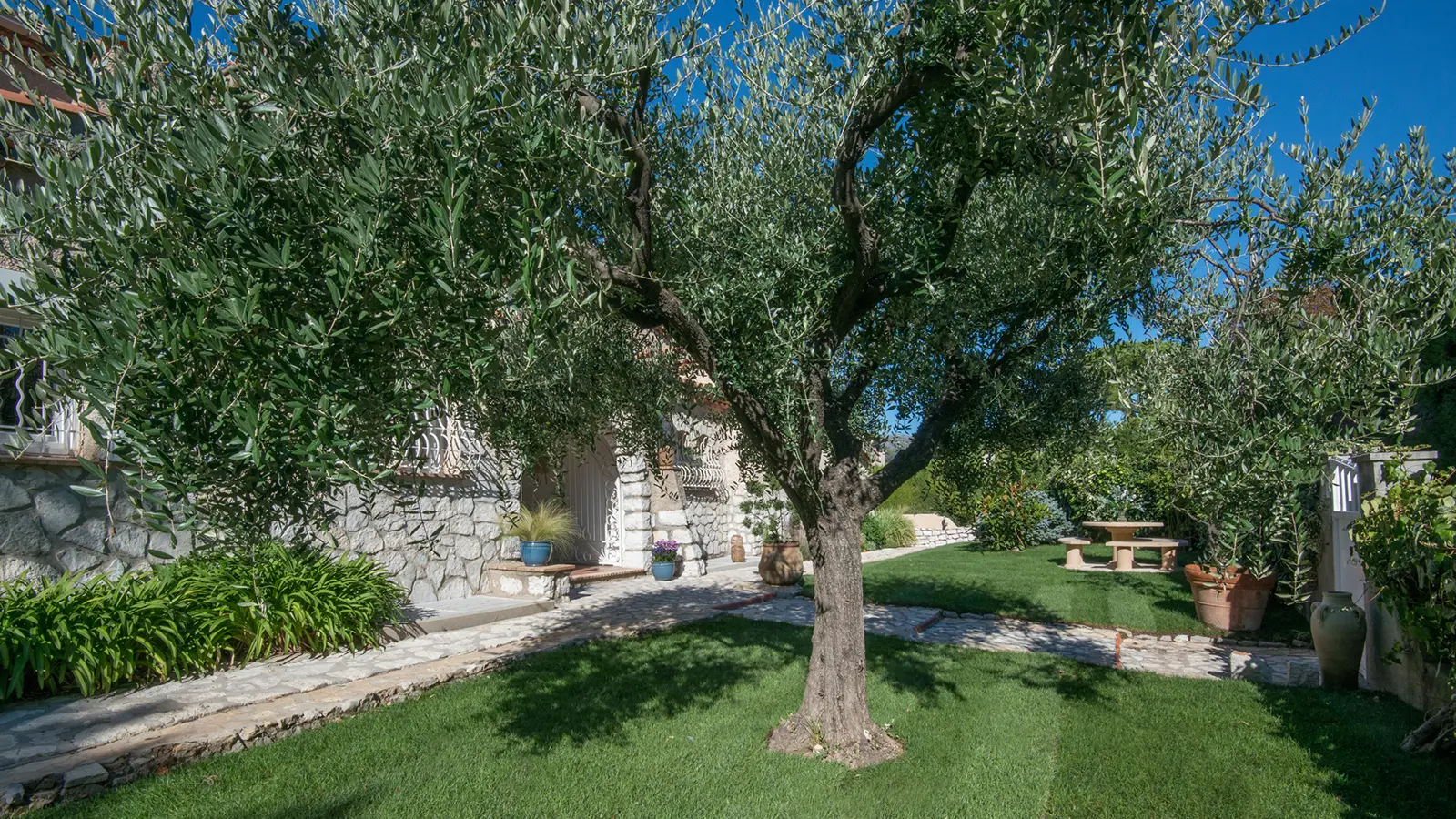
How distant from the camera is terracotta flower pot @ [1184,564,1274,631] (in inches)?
372

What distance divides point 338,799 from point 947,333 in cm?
473

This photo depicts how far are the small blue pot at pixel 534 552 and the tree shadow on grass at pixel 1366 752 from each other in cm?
861

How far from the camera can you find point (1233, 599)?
31.5 ft

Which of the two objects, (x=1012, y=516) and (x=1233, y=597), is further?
(x=1012, y=516)

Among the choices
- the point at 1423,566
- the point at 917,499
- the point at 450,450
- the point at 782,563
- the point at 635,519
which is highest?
the point at 450,450

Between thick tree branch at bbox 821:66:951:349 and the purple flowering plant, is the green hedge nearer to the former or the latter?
thick tree branch at bbox 821:66:951:349

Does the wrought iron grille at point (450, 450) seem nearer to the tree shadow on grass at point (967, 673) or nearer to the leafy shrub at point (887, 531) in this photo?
the tree shadow on grass at point (967, 673)

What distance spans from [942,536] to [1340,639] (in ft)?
57.3

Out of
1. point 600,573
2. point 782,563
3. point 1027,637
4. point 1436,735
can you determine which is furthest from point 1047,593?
point 1436,735

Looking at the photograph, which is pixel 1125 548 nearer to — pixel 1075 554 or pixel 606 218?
pixel 1075 554

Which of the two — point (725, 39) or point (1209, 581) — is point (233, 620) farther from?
point (1209, 581)

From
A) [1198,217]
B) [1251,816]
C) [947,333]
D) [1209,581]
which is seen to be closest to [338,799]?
[947,333]

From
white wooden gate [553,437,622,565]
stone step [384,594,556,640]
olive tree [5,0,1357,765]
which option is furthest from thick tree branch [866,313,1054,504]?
white wooden gate [553,437,622,565]

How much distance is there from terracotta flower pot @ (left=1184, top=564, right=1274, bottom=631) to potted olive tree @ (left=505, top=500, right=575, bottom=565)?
28.1ft
